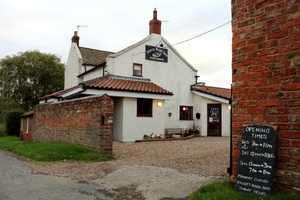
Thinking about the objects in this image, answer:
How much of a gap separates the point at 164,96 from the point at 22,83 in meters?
24.0

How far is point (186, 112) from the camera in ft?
63.6

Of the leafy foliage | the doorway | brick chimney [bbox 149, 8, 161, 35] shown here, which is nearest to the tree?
the leafy foliage

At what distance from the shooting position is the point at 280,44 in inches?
142

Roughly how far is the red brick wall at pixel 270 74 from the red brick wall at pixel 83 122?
5.53 metres

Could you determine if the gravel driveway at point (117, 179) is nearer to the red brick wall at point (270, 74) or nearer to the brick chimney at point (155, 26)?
the red brick wall at point (270, 74)

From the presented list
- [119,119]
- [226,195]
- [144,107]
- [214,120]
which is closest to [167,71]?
[144,107]

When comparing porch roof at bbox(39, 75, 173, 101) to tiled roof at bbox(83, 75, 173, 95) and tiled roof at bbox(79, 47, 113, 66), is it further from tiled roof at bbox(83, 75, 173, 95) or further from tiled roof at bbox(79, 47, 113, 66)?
tiled roof at bbox(79, 47, 113, 66)

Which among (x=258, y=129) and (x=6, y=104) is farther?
(x=6, y=104)

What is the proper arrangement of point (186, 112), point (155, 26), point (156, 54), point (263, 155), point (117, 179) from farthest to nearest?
point (186, 112)
point (155, 26)
point (156, 54)
point (117, 179)
point (263, 155)

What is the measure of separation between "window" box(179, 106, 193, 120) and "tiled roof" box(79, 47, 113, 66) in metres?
7.63

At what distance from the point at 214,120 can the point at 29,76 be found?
24.7 metres

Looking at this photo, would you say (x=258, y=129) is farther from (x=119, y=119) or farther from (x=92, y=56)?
(x=92, y=56)

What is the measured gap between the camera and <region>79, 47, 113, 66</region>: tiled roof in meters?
21.6

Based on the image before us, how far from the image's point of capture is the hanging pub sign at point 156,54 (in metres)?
18.1
